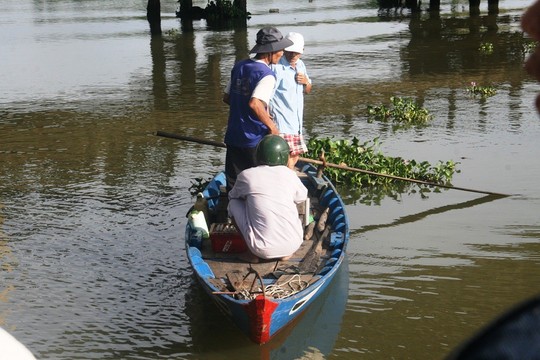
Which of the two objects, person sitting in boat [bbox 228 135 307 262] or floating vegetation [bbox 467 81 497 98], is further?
floating vegetation [bbox 467 81 497 98]

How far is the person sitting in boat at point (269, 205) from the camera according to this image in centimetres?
691

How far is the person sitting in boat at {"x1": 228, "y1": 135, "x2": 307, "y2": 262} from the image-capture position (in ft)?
22.7

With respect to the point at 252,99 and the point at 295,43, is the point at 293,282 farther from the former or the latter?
the point at 295,43

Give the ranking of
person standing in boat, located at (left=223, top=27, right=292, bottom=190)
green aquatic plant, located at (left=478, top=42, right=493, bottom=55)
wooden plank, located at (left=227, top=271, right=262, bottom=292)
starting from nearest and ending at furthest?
wooden plank, located at (left=227, top=271, right=262, bottom=292) < person standing in boat, located at (left=223, top=27, right=292, bottom=190) < green aquatic plant, located at (left=478, top=42, right=493, bottom=55)

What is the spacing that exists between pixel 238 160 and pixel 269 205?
166 cm

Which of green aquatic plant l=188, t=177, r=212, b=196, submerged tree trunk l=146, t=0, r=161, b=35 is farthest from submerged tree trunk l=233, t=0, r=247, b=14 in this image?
green aquatic plant l=188, t=177, r=212, b=196

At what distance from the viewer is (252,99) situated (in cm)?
805

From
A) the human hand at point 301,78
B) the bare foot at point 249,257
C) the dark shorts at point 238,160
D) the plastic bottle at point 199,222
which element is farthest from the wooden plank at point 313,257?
the human hand at point 301,78

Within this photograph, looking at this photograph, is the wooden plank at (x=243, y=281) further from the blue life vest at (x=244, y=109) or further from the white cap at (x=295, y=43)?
the white cap at (x=295, y=43)

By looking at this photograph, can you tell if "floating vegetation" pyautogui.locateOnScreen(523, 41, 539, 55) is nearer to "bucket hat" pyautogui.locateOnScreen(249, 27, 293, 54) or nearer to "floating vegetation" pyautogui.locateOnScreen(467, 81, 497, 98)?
"floating vegetation" pyautogui.locateOnScreen(467, 81, 497, 98)

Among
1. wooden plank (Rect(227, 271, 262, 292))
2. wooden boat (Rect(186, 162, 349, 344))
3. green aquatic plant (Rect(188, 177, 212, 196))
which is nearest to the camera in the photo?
wooden boat (Rect(186, 162, 349, 344))

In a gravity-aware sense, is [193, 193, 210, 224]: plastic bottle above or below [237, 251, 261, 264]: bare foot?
above

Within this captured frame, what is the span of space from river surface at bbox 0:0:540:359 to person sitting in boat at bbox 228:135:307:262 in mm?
621

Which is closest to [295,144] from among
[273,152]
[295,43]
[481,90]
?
[295,43]
